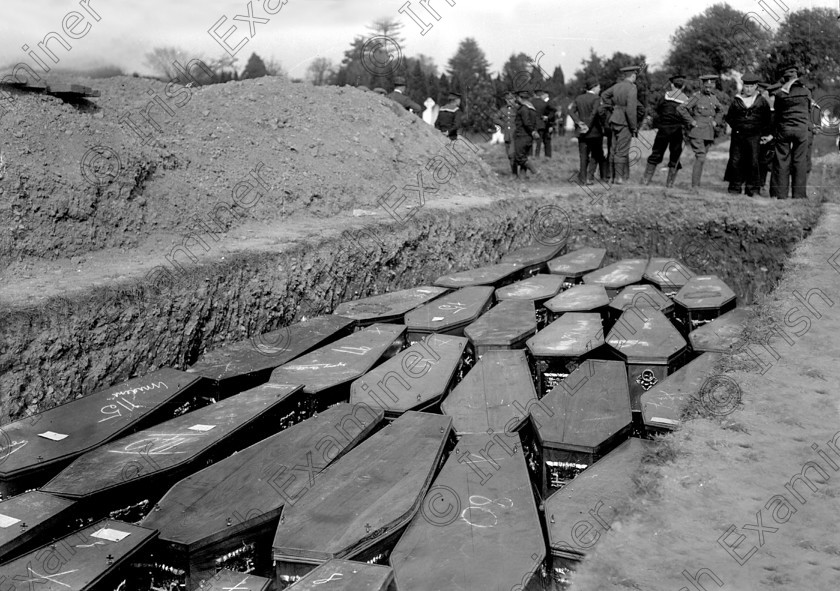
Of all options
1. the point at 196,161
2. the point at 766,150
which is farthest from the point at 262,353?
the point at 766,150

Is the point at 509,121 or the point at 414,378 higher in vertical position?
the point at 509,121

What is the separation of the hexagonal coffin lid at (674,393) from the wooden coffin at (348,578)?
1.95 m

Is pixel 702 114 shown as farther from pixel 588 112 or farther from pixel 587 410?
pixel 587 410

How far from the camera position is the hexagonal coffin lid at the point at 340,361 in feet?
15.1

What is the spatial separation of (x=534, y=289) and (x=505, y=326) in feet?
4.44

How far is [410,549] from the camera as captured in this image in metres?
2.83

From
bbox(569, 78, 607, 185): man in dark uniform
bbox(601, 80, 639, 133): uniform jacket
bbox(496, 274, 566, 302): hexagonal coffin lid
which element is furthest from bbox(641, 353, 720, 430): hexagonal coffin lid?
bbox(569, 78, 607, 185): man in dark uniform

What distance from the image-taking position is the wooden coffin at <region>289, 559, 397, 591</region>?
2535 millimetres

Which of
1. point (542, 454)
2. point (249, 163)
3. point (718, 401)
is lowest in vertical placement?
point (542, 454)

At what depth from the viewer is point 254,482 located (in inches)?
131

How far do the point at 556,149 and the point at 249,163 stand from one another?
15639 mm

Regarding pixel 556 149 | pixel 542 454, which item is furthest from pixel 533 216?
pixel 556 149

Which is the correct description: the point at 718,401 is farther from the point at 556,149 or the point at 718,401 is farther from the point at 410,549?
the point at 556,149

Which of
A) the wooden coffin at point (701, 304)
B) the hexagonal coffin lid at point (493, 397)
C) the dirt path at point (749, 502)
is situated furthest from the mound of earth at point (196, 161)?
the dirt path at point (749, 502)
